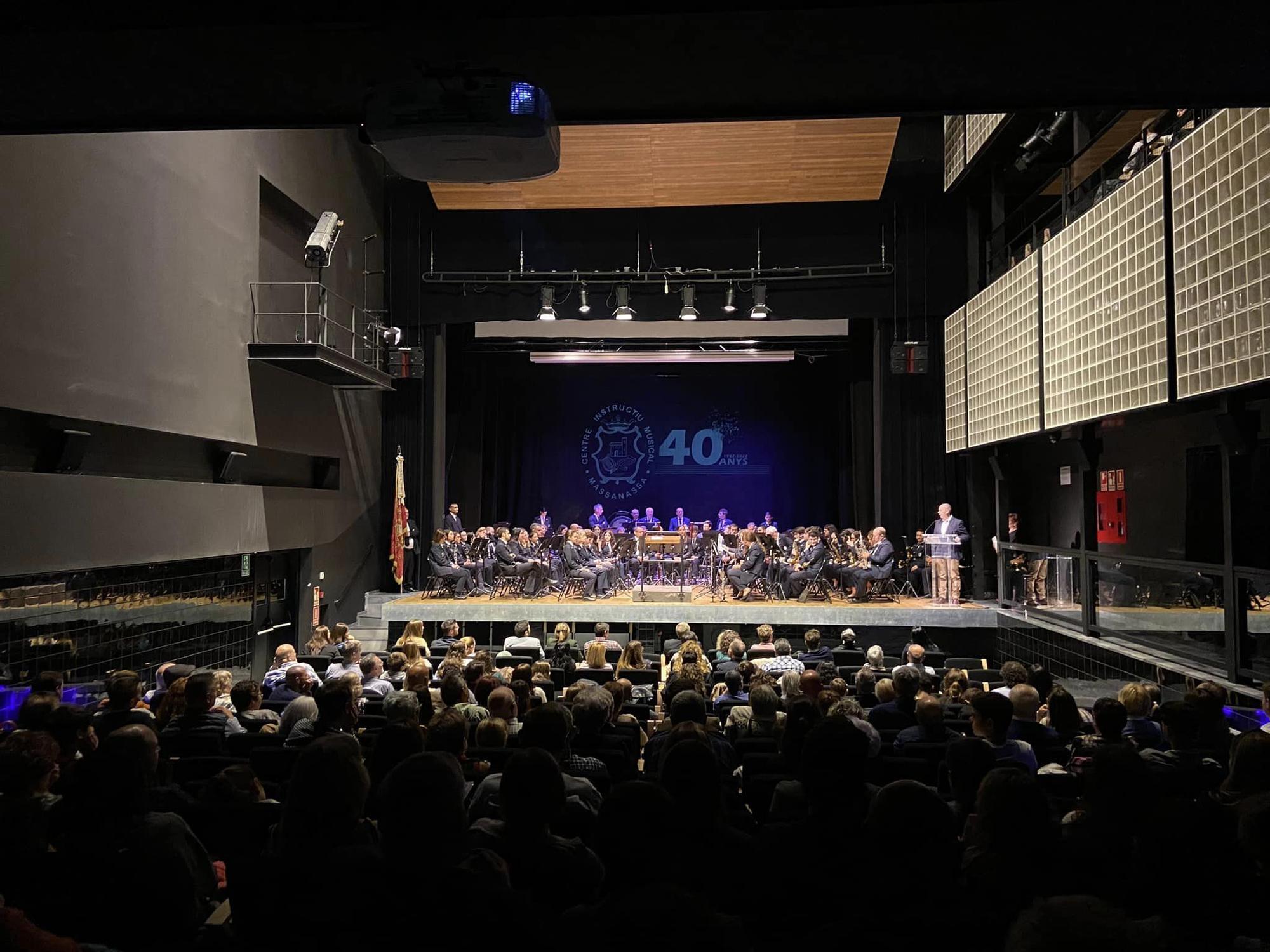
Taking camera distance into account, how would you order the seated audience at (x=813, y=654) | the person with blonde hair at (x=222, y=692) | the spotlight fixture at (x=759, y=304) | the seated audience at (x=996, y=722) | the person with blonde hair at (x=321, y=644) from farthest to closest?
the spotlight fixture at (x=759, y=304) < the person with blonde hair at (x=321, y=644) < the seated audience at (x=813, y=654) < the person with blonde hair at (x=222, y=692) < the seated audience at (x=996, y=722)

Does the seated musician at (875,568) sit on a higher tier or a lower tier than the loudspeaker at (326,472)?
lower

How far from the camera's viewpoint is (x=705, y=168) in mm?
13695

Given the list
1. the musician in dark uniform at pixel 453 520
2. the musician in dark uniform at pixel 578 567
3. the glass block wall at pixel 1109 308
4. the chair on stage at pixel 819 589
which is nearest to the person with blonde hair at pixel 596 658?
the glass block wall at pixel 1109 308

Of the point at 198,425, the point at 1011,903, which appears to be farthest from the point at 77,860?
the point at 198,425

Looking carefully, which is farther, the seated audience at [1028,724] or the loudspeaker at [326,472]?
the loudspeaker at [326,472]

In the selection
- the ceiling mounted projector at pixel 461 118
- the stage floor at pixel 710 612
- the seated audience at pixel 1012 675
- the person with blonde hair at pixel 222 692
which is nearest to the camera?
the ceiling mounted projector at pixel 461 118

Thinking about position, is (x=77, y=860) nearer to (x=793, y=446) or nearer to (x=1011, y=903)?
(x=1011, y=903)

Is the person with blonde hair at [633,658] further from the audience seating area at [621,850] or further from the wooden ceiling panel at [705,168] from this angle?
the wooden ceiling panel at [705,168]

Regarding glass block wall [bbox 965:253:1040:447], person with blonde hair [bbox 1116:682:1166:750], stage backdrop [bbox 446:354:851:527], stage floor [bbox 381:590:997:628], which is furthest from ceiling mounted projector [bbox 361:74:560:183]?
stage backdrop [bbox 446:354:851:527]

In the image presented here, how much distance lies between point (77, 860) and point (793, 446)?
16170 mm

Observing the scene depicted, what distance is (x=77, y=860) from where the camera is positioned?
86.0 inches

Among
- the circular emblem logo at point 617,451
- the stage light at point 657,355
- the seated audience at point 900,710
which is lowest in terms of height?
the seated audience at point 900,710

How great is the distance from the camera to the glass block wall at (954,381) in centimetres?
1324

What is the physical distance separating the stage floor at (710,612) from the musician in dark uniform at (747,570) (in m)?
0.31
